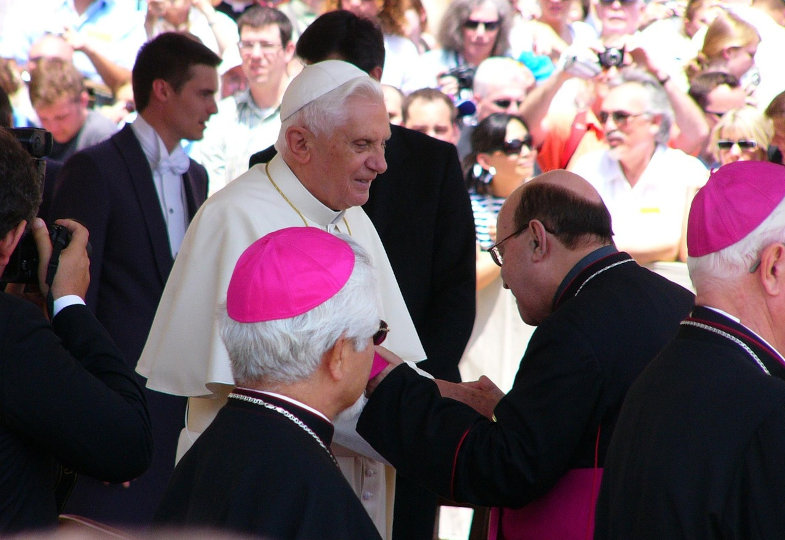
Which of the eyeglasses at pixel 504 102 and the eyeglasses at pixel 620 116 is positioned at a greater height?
the eyeglasses at pixel 504 102

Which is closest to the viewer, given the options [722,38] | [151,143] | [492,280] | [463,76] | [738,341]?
[738,341]

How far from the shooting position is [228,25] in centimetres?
684

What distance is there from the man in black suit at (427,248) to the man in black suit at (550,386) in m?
0.90

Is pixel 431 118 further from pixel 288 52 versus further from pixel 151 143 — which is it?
pixel 151 143

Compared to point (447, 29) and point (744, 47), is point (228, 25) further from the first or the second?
point (744, 47)

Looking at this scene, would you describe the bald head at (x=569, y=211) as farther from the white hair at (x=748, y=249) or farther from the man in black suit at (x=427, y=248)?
the man in black suit at (x=427, y=248)

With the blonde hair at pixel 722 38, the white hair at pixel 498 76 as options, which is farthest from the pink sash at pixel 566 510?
the blonde hair at pixel 722 38

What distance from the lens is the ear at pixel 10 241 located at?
212 centimetres

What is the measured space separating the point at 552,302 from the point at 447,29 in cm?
437

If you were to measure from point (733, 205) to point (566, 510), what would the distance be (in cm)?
86

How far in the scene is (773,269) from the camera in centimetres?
197

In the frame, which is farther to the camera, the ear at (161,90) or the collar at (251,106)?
the collar at (251,106)

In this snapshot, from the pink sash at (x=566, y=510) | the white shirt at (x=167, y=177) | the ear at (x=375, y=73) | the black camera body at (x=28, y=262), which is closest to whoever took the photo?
the black camera body at (x=28, y=262)

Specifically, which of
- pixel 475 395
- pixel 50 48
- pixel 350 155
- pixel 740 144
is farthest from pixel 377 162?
pixel 50 48
